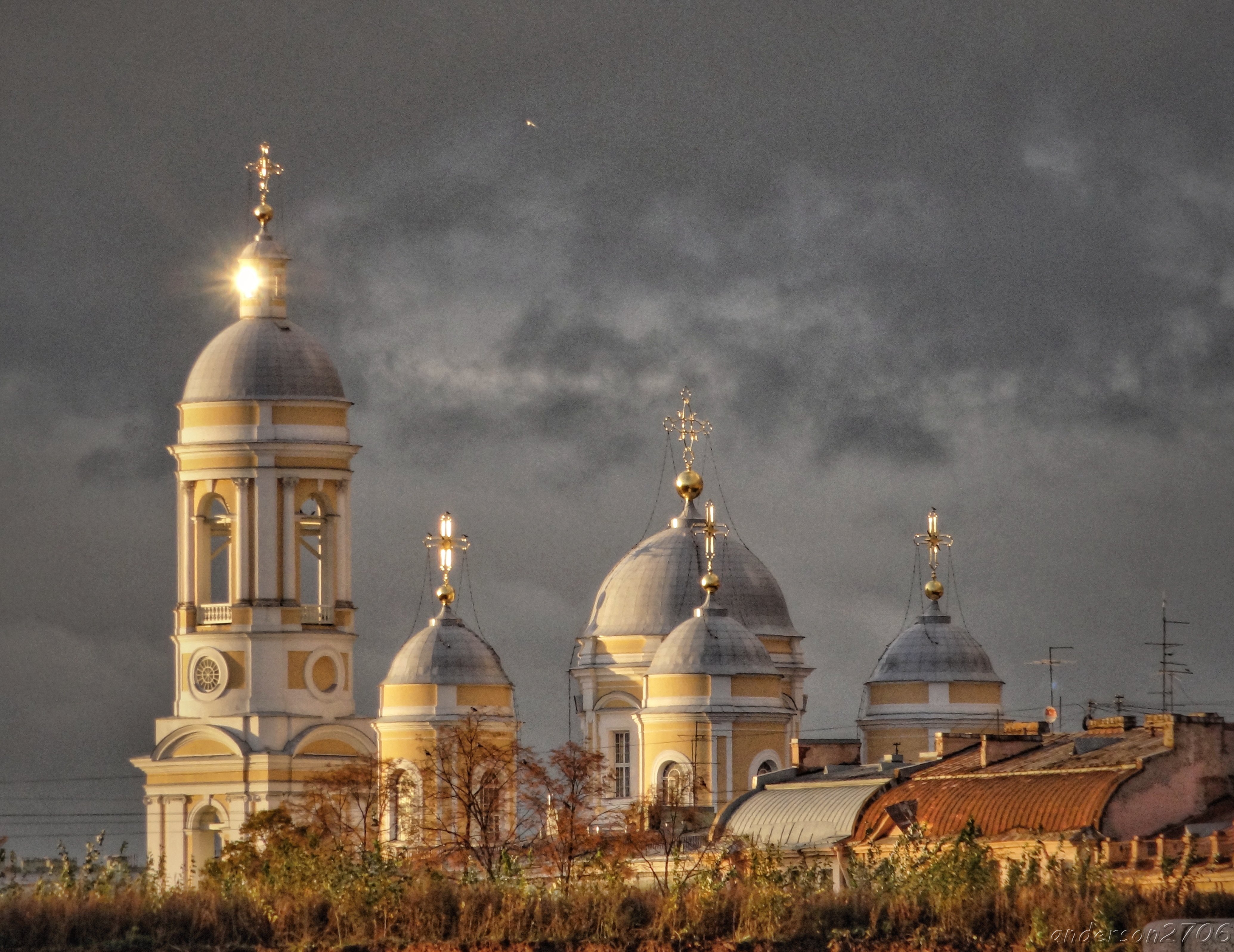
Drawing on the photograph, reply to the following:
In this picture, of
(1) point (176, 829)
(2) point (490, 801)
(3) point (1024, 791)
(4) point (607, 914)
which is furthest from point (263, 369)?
(4) point (607, 914)

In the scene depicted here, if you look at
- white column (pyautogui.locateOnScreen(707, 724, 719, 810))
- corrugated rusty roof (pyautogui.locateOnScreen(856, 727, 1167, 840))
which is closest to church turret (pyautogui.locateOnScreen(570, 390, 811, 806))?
white column (pyautogui.locateOnScreen(707, 724, 719, 810))

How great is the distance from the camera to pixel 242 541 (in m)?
83.2

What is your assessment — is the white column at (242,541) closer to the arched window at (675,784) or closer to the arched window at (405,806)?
the arched window at (405,806)

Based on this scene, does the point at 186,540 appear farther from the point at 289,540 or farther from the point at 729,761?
the point at 729,761

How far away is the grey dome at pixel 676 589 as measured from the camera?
87.9 m

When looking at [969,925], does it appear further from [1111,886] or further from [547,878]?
[547,878]

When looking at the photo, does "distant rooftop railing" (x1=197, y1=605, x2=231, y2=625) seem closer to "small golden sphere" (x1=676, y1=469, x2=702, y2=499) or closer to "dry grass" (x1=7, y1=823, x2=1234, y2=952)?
"small golden sphere" (x1=676, y1=469, x2=702, y2=499)

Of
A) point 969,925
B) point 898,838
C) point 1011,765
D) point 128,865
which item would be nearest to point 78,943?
point 128,865

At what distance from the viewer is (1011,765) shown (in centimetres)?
5978

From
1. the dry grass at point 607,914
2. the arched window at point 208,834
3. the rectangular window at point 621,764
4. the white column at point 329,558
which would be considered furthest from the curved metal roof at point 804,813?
the dry grass at point 607,914

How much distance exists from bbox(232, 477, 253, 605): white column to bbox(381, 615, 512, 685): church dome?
12.8 ft

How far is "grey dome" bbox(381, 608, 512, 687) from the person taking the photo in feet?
274

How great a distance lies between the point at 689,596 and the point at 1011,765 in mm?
28735

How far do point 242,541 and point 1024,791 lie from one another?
31.5 m
